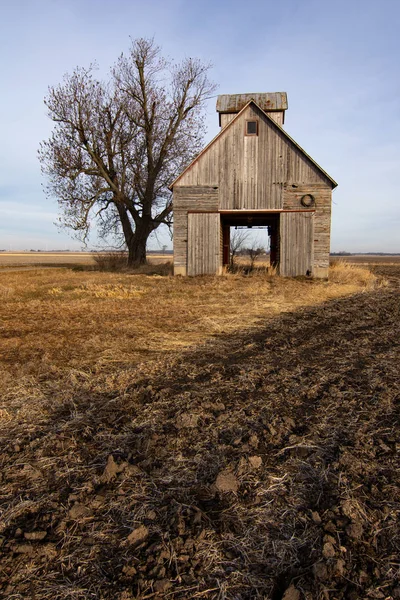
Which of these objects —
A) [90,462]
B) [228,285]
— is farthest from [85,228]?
[90,462]

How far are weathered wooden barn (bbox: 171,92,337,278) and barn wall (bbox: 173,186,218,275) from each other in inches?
1.8

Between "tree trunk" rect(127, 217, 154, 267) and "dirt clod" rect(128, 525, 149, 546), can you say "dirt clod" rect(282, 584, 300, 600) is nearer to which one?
"dirt clod" rect(128, 525, 149, 546)

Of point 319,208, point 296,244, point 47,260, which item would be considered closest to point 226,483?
point 296,244

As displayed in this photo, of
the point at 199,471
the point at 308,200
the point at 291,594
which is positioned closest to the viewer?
the point at 291,594

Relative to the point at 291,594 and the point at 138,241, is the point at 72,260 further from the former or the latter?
the point at 291,594

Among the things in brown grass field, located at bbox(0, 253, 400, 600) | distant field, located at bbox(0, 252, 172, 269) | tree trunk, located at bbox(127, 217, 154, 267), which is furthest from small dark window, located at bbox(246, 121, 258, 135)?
distant field, located at bbox(0, 252, 172, 269)

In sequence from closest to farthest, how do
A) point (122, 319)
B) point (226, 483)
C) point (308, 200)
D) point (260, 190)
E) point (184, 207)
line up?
1. point (226, 483)
2. point (122, 319)
3. point (308, 200)
4. point (260, 190)
5. point (184, 207)

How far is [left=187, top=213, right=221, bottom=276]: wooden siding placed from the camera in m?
17.2

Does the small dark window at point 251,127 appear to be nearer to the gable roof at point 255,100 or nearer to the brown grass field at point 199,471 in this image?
the gable roof at point 255,100

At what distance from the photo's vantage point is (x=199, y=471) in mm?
2584

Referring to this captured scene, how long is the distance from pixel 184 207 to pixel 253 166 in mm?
3676

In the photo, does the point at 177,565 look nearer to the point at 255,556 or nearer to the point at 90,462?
the point at 255,556

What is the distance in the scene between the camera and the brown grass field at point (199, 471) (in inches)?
70.4

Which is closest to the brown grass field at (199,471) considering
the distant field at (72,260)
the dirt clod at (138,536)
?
the dirt clod at (138,536)
